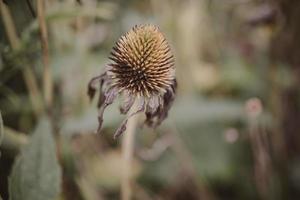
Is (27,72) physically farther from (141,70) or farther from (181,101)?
(181,101)

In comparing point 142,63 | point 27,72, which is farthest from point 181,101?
point 142,63

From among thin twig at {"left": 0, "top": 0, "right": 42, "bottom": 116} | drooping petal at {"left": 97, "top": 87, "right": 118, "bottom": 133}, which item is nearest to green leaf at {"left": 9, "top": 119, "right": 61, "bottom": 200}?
drooping petal at {"left": 97, "top": 87, "right": 118, "bottom": 133}

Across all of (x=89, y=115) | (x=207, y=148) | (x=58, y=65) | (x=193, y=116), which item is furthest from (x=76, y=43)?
(x=207, y=148)

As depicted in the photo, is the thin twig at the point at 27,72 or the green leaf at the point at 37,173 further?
the thin twig at the point at 27,72

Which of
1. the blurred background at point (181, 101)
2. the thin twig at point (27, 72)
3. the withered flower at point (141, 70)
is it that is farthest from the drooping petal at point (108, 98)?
the thin twig at point (27, 72)

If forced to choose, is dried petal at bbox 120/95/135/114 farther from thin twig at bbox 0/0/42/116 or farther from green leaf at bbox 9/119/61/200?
thin twig at bbox 0/0/42/116

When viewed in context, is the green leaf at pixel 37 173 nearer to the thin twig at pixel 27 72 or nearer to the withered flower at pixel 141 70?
the withered flower at pixel 141 70
